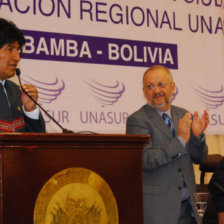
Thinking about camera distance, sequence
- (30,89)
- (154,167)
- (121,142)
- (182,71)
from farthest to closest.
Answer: (182,71), (154,167), (30,89), (121,142)

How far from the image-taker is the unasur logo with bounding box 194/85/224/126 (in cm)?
421

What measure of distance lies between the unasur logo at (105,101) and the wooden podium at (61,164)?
159 centimetres

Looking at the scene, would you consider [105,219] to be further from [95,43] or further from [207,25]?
[207,25]

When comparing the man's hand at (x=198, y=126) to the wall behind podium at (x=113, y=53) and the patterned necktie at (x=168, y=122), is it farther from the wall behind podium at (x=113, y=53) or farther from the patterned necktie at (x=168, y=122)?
the wall behind podium at (x=113, y=53)

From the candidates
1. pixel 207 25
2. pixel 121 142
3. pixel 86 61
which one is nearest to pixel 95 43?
pixel 86 61

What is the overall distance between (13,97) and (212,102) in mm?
2124

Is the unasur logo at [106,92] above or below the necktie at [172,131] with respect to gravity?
above

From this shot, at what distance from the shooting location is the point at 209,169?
4004 mm

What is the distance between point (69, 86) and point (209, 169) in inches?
50.0

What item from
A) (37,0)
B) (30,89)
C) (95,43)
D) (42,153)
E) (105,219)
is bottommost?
(105,219)

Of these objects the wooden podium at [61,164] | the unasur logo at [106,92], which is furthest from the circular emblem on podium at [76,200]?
the unasur logo at [106,92]

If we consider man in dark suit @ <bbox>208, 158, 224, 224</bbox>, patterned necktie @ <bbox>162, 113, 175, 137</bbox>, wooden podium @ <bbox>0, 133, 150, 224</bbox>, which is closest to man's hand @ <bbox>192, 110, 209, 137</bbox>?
patterned necktie @ <bbox>162, 113, 175, 137</bbox>

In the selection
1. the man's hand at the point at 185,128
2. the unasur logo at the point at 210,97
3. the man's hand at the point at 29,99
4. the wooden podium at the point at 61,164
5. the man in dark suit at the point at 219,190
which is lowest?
the man in dark suit at the point at 219,190

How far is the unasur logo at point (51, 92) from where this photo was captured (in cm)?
362
